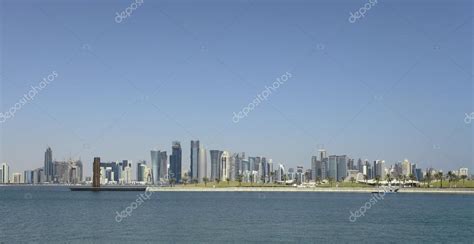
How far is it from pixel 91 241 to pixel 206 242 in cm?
927

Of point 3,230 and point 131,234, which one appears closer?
point 131,234

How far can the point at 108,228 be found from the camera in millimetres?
61344

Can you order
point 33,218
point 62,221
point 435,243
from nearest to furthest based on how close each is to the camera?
point 435,243, point 62,221, point 33,218

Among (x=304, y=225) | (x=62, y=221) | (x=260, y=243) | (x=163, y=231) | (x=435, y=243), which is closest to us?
(x=260, y=243)

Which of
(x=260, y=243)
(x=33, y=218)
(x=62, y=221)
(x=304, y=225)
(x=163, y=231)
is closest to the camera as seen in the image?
(x=260, y=243)

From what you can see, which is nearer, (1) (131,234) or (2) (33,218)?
(1) (131,234)

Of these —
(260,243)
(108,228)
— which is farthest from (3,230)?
(260,243)

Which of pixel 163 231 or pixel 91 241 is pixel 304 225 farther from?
pixel 91 241

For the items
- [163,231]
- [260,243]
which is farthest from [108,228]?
[260,243]

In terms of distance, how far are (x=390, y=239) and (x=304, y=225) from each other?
524 inches

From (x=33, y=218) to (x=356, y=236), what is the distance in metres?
42.2

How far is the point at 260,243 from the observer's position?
163ft

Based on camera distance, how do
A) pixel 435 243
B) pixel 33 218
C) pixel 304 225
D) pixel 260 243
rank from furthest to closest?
1. pixel 33 218
2. pixel 304 225
3. pixel 435 243
4. pixel 260 243

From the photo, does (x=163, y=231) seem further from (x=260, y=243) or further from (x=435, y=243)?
(x=435, y=243)
